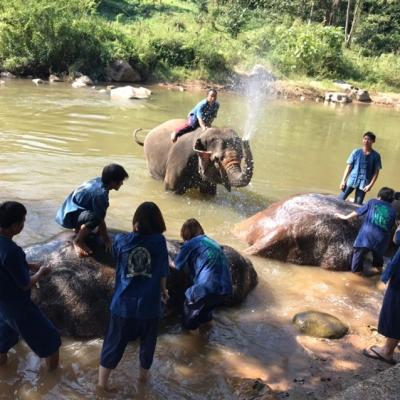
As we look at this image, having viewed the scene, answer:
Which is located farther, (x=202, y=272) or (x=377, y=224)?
(x=377, y=224)

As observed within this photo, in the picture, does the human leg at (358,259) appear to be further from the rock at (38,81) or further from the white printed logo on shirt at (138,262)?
the rock at (38,81)

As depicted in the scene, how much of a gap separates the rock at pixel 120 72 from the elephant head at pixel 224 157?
1721cm

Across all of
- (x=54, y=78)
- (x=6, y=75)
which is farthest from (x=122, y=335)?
(x=6, y=75)

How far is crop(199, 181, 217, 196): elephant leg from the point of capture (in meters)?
9.23

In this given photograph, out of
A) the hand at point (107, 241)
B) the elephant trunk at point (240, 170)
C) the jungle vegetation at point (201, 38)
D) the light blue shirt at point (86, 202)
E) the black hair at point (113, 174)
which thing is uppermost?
the jungle vegetation at point (201, 38)

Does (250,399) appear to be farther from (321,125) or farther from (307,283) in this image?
(321,125)

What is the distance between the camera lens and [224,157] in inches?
328

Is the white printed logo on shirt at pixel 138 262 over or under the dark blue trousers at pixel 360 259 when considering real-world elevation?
over

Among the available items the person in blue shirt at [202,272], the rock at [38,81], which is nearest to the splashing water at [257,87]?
the rock at [38,81]

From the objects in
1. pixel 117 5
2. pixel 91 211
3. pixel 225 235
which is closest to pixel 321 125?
pixel 225 235

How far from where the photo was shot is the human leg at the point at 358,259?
649 centimetres

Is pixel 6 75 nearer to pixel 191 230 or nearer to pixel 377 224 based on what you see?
pixel 377 224

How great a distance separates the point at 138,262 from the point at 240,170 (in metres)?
4.62

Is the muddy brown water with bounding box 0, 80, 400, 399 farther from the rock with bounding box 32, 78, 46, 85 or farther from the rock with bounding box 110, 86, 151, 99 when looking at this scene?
the rock with bounding box 32, 78, 46, 85
